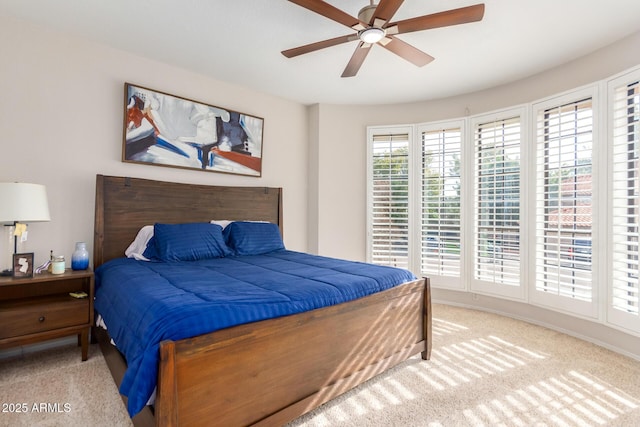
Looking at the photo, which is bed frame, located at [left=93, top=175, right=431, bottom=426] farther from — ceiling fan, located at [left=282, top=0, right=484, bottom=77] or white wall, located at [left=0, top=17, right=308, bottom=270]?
ceiling fan, located at [left=282, top=0, right=484, bottom=77]

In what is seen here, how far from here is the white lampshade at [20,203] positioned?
222cm

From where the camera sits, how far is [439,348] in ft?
9.25

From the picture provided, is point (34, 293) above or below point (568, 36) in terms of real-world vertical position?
below

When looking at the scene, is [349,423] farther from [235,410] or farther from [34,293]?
[34,293]

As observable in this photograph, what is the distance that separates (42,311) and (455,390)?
2.81 meters

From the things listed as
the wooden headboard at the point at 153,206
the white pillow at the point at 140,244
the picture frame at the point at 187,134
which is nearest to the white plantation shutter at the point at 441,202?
the wooden headboard at the point at 153,206

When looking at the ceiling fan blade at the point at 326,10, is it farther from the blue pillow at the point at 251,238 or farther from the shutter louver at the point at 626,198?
the shutter louver at the point at 626,198

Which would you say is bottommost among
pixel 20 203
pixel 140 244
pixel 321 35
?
pixel 140 244

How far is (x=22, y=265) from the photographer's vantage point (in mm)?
2350

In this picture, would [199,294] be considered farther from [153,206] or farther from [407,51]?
[407,51]

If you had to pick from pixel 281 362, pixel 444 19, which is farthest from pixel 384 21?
pixel 281 362

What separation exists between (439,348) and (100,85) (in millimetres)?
3738

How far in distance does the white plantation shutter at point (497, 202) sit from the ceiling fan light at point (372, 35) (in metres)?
2.18

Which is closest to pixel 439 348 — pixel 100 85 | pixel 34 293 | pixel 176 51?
pixel 34 293
